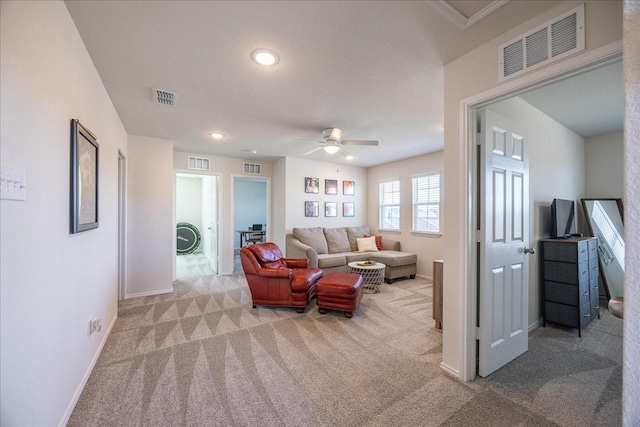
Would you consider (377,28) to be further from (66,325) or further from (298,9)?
(66,325)

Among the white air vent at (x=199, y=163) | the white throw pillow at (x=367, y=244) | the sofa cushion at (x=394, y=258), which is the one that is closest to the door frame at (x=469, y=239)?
the sofa cushion at (x=394, y=258)

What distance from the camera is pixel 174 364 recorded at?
217 cm

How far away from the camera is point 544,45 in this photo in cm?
157

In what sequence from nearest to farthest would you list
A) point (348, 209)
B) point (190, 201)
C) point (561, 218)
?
point (561, 218)
point (348, 209)
point (190, 201)

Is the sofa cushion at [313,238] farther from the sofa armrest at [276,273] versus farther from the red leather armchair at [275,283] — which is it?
the sofa armrest at [276,273]

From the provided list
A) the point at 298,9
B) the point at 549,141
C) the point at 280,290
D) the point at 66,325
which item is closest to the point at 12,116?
the point at 66,325

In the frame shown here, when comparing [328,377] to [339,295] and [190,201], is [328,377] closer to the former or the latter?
[339,295]

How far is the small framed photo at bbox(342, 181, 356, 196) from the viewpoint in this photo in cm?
628

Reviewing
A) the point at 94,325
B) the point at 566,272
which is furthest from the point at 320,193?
the point at 94,325

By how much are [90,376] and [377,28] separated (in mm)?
3284

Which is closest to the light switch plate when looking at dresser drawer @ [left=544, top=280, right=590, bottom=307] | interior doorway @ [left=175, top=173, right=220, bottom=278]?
dresser drawer @ [left=544, top=280, right=590, bottom=307]

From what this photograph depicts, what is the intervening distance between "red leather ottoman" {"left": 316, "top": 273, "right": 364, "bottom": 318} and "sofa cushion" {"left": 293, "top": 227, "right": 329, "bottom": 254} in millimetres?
1801

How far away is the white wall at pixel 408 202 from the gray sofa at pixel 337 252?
0.20 metres

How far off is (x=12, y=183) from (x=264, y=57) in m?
1.66
